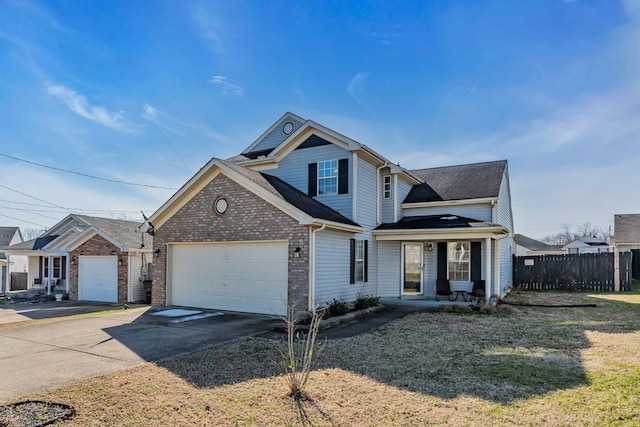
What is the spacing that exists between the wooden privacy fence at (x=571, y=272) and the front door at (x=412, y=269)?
25.5 ft

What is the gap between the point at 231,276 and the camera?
13.2 meters

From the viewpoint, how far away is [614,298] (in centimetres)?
1680

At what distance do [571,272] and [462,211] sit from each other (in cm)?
869

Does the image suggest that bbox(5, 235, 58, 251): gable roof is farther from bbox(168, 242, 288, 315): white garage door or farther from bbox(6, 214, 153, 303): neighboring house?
bbox(168, 242, 288, 315): white garage door

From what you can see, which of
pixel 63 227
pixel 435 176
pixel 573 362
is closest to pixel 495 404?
pixel 573 362

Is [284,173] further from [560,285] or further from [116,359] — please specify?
[560,285]

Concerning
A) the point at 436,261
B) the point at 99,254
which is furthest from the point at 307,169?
the point at 99,254

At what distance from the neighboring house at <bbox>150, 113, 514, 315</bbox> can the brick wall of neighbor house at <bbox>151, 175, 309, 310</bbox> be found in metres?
0.03

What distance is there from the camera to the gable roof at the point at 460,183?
16.7m

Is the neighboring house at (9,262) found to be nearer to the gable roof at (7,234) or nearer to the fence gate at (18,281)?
the gable roof at (7,234)

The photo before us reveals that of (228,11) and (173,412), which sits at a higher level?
(228,11)

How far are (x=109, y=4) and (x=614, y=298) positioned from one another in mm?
21154

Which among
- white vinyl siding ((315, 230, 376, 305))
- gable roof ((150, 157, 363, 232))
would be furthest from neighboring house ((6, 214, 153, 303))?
white vinyl siding ((315, 230, 376, 305))

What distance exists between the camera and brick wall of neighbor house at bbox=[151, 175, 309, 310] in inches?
462
